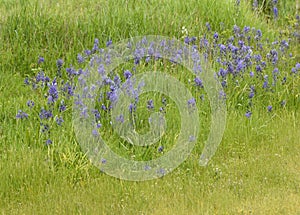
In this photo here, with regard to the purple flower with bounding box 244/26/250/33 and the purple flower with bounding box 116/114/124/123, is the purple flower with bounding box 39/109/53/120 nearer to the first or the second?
the purple flower with bounding box 116/114/124/123

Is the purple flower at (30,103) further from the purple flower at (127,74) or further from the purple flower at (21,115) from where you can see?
the purple flower at (127,74)

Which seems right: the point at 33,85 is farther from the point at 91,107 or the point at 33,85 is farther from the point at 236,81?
the point at 236,81

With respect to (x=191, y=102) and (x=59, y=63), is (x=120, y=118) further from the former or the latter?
(x=59, y=63)

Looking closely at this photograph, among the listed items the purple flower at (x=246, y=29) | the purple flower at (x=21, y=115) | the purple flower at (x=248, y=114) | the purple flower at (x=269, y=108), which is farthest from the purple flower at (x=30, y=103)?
the purple flower at (x=246, y=29)

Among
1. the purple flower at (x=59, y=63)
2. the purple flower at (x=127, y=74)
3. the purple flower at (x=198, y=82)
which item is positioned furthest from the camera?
the purple flower at (x=59, y=63)

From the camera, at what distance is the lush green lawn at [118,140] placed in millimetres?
4066

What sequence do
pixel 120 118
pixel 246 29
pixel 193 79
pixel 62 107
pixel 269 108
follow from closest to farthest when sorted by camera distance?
pixel 120 118 < pixel 62 107 < pixel 269 108 < pixel 193 79 < pixel 246 29

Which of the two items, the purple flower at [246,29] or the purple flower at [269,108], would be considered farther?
the purple flower at [246,29]

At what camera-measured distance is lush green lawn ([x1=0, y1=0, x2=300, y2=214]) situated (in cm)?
407

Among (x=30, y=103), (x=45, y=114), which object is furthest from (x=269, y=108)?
(x=30, y=103)

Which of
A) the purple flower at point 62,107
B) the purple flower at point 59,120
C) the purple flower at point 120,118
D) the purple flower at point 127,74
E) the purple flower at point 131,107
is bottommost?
the purple flower at point 59,120

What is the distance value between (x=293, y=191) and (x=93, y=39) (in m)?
3.03

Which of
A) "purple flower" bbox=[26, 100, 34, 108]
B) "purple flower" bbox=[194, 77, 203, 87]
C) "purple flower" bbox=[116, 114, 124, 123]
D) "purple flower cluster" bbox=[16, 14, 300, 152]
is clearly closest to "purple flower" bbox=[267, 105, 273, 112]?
"purple flower cluster" bbox=[16, 14, 300, 152]

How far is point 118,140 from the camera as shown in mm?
4754
